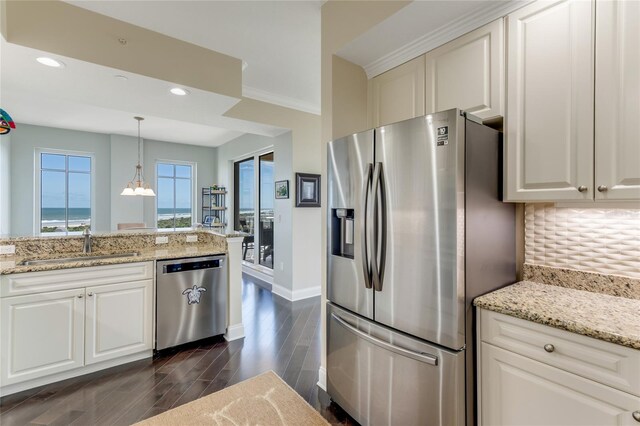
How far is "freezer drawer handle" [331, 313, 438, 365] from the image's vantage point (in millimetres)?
1490

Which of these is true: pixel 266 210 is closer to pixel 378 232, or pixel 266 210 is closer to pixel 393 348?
pixel 378 232

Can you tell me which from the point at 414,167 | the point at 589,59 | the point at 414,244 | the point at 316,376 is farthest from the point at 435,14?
the point at 316,376

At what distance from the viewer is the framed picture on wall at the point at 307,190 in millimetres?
4504

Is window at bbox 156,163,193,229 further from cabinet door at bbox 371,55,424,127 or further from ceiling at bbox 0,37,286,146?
cabinet door at bbox 371,55,424,127

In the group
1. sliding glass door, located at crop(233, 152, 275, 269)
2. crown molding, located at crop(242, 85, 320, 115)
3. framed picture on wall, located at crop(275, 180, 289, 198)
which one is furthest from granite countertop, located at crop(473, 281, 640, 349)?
A: sliding glass door, located at crop(233, 152, 275, 269)

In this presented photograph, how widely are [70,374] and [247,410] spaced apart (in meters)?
1.73

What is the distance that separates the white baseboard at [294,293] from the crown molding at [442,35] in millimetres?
3268

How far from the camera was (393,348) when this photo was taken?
1.64 m

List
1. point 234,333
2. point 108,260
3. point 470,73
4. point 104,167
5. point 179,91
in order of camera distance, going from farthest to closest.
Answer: point 104,167, point 234,333, point 179,91, point 108,260, point 470,73

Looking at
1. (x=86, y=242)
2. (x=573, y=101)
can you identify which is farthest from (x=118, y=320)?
(x=573, y=101)

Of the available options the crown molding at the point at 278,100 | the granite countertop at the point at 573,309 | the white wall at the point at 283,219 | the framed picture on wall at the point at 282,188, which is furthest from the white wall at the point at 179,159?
the granite countertop at the point at 573,309

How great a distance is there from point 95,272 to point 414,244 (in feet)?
8.49

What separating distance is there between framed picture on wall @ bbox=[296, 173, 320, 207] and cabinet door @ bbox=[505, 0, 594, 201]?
3.17m

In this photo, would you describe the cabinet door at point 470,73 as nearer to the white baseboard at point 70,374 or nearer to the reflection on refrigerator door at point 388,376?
the reflection on refrigerator door at point 388,376
